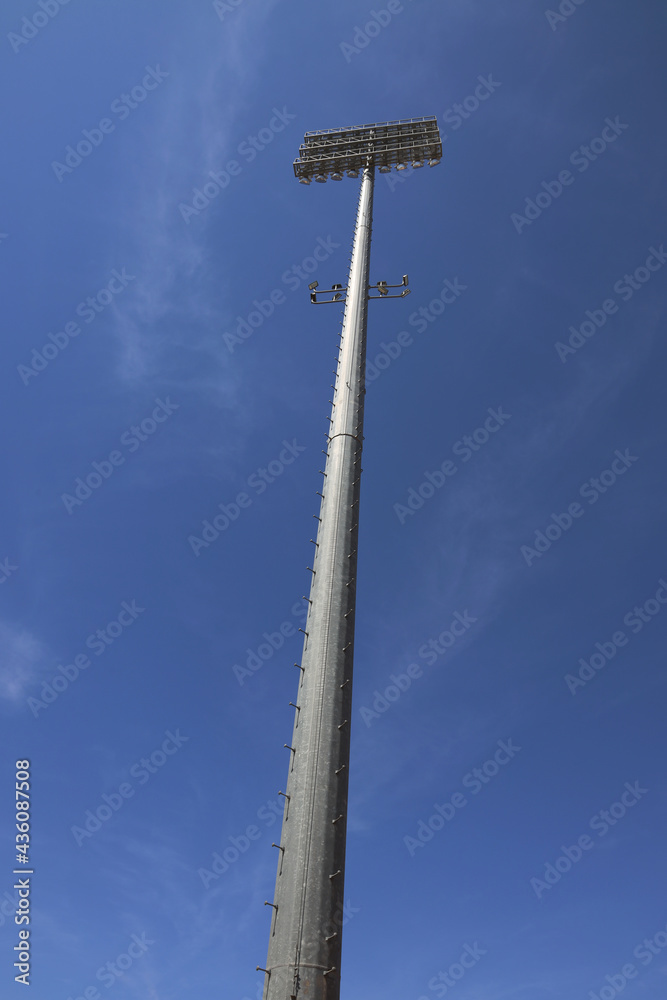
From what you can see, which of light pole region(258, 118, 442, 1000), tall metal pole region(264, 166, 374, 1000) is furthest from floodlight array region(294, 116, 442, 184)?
tall metal pole region(264, 166, 374, 1000)

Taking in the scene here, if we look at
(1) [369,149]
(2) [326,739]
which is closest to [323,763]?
(2) [326,739]

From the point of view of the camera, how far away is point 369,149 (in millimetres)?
24594

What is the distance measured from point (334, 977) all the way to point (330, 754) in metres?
2.78

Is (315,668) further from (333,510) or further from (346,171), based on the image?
(346,171)

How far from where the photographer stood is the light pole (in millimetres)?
8047

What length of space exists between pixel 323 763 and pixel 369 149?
2398 centimetres

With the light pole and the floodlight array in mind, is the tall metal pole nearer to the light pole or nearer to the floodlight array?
the light pole

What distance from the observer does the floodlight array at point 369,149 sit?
2466 cm

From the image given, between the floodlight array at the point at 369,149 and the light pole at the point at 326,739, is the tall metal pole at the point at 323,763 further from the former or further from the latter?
the floodlight array at the point at 369,149

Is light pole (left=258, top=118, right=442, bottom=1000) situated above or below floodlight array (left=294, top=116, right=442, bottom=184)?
below

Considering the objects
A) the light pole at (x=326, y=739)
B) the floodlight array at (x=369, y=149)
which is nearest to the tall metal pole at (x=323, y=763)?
the light pole at (x=326, y=739)

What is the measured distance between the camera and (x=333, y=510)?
12.6m

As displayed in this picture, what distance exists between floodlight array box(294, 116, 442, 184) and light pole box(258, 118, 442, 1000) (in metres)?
Answer: 11.2

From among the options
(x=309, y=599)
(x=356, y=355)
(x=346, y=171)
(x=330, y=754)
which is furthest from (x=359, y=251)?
(x=330, y=754)
